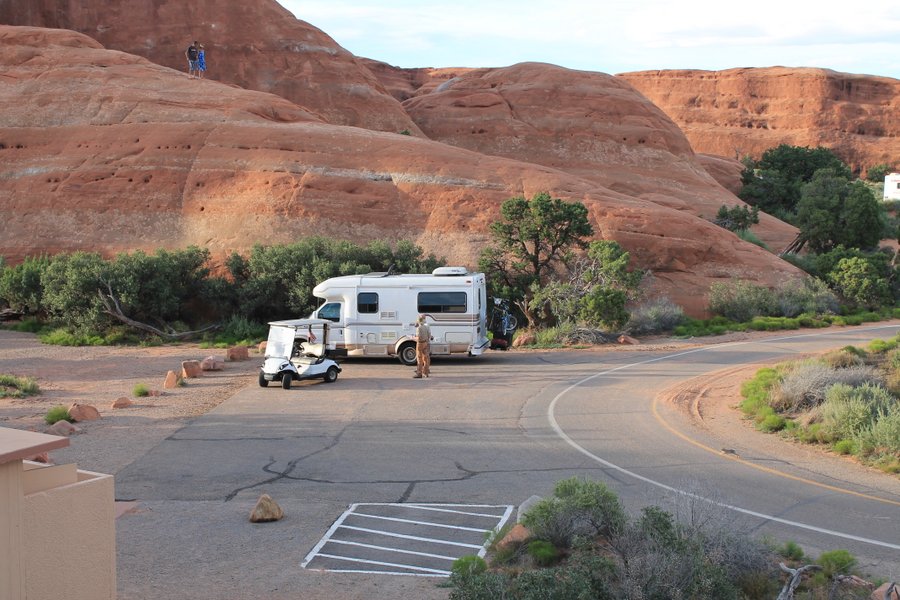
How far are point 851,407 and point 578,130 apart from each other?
45569 mm

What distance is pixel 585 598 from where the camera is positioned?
7.58 metres

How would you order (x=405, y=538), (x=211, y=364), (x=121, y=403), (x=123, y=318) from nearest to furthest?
1. (x=405, y=538)
2. (x=121, y=403)
3. (x=211, y=364)
4. (x=123, y=318)

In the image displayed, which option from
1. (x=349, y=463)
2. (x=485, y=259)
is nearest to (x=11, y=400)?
(x=349, y=463)

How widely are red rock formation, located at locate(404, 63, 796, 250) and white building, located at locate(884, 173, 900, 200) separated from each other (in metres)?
35.2

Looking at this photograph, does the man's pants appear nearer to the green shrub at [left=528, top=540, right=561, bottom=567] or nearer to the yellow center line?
the yellow center line

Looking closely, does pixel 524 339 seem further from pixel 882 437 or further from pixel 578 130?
pixel 578 130

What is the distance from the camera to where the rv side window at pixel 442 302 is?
1024 inches

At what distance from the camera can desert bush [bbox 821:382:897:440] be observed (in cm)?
1609

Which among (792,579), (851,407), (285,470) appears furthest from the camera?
(851,407)

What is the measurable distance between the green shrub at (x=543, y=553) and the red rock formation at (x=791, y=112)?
10164 cm

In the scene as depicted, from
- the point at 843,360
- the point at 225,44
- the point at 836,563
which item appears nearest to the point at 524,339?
the point at 843,360

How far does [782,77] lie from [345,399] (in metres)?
102

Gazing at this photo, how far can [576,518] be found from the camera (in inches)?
388

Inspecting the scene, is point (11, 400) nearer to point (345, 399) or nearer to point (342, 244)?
point (345, 399)
